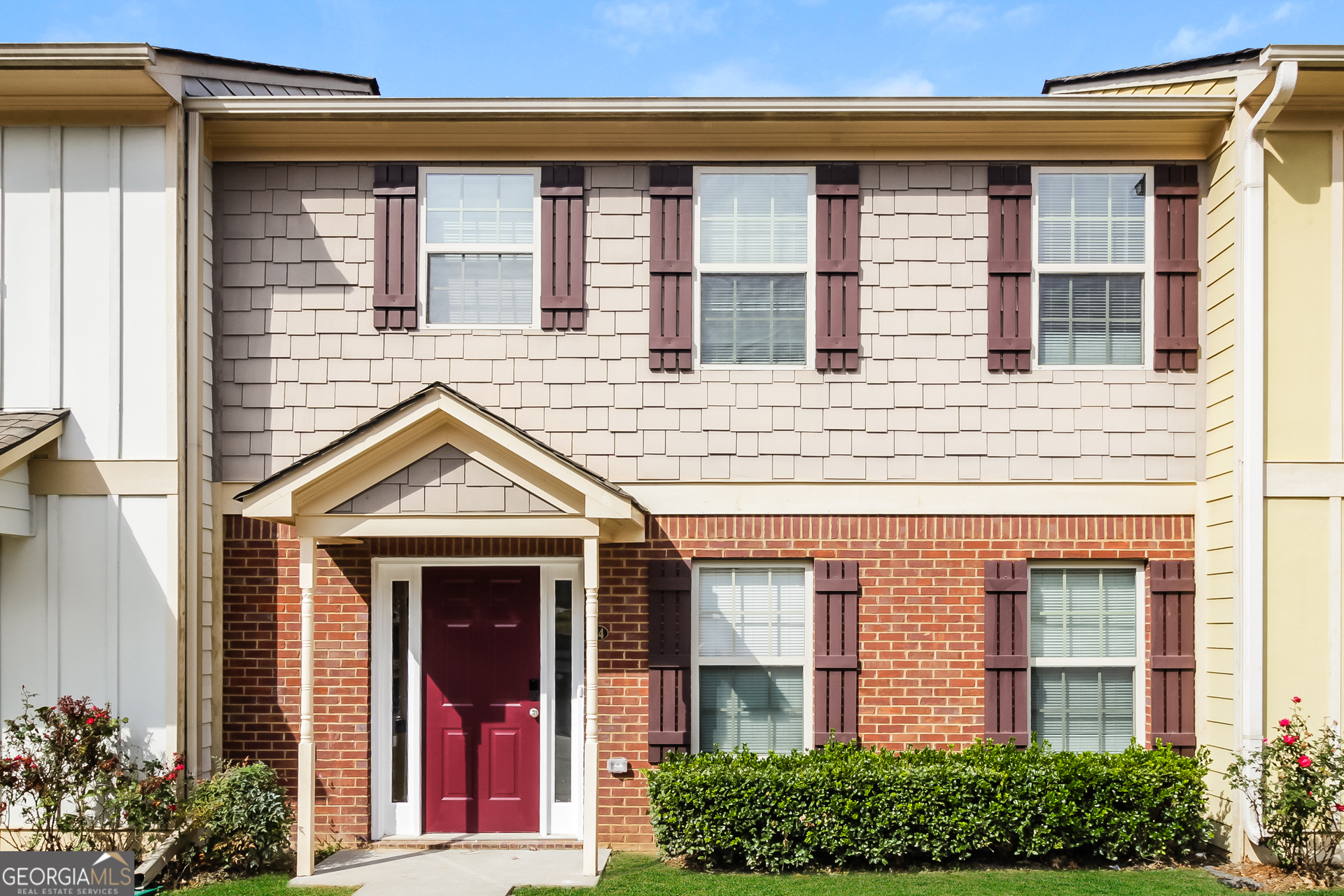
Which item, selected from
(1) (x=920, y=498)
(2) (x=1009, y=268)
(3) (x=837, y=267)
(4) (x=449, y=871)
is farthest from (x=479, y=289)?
(4) (x=449, y=871)

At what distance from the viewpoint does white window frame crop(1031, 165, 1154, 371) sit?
7.91m

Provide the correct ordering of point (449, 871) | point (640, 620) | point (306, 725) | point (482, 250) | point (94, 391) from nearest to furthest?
point (449, 871)
point (306, 725)
point (94, 391)
point (640, 620)
point (482, 250)

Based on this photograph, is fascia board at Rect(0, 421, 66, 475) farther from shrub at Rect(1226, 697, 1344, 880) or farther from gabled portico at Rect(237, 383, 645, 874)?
shrub at Rect(1226, 697, 1344, 880)

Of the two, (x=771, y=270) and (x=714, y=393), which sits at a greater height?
(x=771, y=270)

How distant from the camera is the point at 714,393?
25.9 feet

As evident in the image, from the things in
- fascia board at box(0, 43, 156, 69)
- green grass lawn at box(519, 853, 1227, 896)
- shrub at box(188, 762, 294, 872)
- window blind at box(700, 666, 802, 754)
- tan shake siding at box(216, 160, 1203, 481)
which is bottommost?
green grass lawn at box(519, 853, 1227, 896)

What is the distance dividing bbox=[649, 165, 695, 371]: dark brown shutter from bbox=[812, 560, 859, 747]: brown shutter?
1959 millimetres

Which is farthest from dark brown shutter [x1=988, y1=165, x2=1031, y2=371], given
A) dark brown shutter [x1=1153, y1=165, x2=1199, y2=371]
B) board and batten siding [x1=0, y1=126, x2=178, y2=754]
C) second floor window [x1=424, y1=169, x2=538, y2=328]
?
board and batten siding [x1=0, y1=126, x2=178, y2=754]

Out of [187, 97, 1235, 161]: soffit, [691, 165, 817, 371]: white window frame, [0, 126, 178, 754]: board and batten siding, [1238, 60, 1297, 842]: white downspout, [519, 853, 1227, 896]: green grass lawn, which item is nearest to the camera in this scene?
[519, 853, 1227, 896]: green grass lawn

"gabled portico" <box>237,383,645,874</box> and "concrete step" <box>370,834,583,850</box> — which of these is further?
"concrete step" <box>370,834,583,850</box>

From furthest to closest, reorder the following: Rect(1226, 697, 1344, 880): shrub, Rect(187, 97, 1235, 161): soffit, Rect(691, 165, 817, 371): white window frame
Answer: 1. Rect(691, 165, 817, 371): white window frame
2. Rect(187, 97, 1235, 161): soffit
3. Rect(1226, 697, 1344, 880): shrub

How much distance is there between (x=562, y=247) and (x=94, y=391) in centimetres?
360

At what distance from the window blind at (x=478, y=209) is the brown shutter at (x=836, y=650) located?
3.54 metres

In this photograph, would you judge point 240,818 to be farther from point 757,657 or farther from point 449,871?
point 757,657
